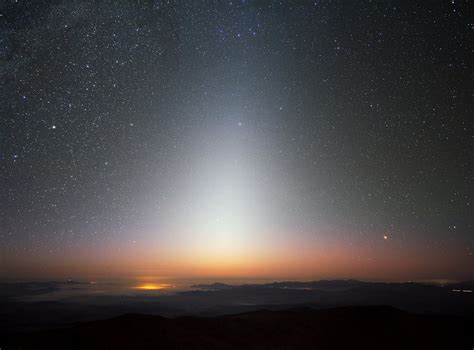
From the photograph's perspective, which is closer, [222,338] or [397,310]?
[222,338]

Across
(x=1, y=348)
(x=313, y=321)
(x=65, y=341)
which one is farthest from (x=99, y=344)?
(x=313, y=321)

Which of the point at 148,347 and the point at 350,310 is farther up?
the point at 350,310

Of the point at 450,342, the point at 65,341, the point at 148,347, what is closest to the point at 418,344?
the point at 450,342

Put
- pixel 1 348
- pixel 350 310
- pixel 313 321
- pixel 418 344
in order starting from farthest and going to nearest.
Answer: pixel 350 310 < pixel 313 321 < pixel 418 344 < pixel 1 348

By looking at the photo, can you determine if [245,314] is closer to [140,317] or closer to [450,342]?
[140,317]

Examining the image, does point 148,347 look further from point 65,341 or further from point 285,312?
point 285,312

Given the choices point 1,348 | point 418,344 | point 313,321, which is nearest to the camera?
point 1,348
